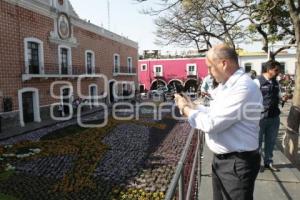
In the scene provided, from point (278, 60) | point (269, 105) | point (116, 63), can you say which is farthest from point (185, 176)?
point (278, 60)

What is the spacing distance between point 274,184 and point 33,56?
50.0 ft

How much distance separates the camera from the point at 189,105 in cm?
273

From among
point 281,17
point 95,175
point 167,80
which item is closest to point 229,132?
point 95,175

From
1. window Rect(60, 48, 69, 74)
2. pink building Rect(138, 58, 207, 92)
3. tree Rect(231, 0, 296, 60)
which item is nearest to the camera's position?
tree Rect(231, 0, 296, 60)

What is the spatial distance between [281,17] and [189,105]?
500 inches

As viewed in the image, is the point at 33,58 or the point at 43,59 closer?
the point at 33,58

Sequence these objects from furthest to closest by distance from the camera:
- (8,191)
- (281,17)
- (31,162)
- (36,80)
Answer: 1. (36,80)
2. (281,17)
3. (31,162)
4. (8,191)

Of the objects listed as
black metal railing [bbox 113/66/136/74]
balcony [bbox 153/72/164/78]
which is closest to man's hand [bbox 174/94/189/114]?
black metal railing [bbox 113/66/136/74]

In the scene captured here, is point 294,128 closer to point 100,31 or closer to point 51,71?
point 51,71

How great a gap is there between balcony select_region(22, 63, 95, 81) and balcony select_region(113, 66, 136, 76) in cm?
676

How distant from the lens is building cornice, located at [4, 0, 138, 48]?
52.8 feet

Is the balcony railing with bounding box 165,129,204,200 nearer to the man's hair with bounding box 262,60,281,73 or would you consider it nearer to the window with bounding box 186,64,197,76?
the man's hair with bounding box 262,60,281,73

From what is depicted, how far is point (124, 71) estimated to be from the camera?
3138 centimetres

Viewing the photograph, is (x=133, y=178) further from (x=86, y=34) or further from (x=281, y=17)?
(x=86, y=34)
